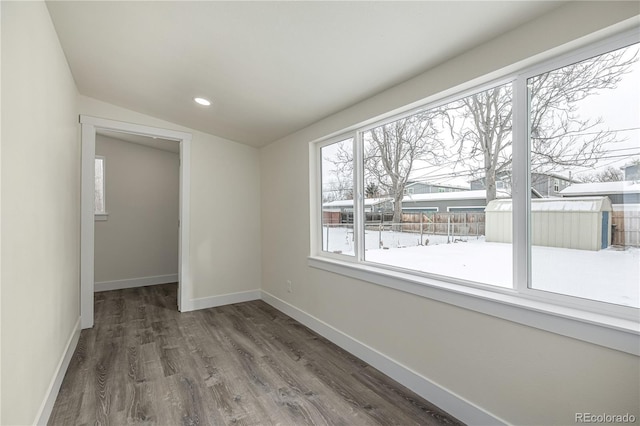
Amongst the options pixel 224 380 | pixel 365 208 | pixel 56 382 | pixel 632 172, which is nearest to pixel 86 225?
pixel 56 382

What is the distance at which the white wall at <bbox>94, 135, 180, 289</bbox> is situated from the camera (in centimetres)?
475

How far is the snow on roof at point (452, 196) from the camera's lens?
5.96ft

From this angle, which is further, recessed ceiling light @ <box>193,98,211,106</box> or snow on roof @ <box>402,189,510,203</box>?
recessed ceiling light @ <box>193,98,211,106</box>

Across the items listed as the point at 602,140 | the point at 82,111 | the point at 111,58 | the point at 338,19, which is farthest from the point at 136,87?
the point at 602,140

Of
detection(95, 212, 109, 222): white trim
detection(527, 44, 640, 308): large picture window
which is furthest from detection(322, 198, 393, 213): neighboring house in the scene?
Answer: detection(95, 212, 109, 222): white trim

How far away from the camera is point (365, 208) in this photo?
271 centimetres

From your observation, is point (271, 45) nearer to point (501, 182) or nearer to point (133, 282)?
point (501, 182)

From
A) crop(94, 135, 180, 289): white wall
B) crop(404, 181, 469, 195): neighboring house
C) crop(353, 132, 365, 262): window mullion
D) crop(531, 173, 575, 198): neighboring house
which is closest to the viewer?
crop(531, 173, 575, 198): neighboring house

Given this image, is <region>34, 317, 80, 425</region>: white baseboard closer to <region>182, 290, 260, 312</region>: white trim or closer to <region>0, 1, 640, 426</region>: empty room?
<region>0, 1, 640, 426</region>: empty room

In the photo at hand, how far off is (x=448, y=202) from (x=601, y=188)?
2.65 ft

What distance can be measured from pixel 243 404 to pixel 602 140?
2424mm

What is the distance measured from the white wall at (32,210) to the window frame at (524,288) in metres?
2.05

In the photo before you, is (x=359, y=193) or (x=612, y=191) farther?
(x=359, y=193)

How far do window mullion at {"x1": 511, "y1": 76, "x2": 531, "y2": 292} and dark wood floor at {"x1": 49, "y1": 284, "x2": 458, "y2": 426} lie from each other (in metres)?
0.97
